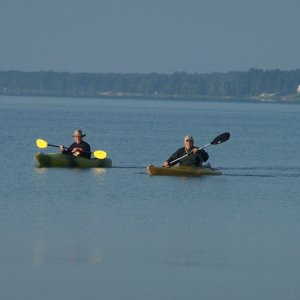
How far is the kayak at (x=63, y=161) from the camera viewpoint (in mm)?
30250

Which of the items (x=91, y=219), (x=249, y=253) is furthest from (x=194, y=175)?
(x=249, y=253)

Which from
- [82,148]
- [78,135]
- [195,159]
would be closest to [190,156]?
[195,159]

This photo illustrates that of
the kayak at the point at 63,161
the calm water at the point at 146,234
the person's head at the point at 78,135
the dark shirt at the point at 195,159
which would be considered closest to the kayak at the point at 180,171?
the dark shirt at the point at 195,159

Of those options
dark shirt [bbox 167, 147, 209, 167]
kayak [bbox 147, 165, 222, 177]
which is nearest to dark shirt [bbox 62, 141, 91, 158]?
kayak [bbox 147, 165, 222, 177]

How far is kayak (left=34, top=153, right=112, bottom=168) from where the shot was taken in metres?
30.2

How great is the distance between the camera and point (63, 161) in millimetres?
30312

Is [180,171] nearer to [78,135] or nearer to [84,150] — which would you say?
[78,135]

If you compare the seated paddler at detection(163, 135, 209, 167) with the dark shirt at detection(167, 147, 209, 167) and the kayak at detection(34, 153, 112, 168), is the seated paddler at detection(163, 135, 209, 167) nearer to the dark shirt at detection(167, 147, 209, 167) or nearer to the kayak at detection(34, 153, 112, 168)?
the dark shirt at detection(167, 147, 209, 167)

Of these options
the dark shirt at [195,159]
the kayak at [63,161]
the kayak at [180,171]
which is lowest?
the kayak at [63,161]

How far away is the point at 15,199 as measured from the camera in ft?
78.0

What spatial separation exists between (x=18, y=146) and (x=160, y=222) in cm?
2290

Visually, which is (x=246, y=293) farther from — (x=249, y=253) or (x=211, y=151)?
(x=211, y=151)

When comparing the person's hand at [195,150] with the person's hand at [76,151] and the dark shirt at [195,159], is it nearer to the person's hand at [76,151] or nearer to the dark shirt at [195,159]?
the dark shirt at [195,159]

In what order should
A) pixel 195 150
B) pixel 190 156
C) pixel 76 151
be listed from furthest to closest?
pixel 76 151 → pixel 190 156 → pixel 195 150
